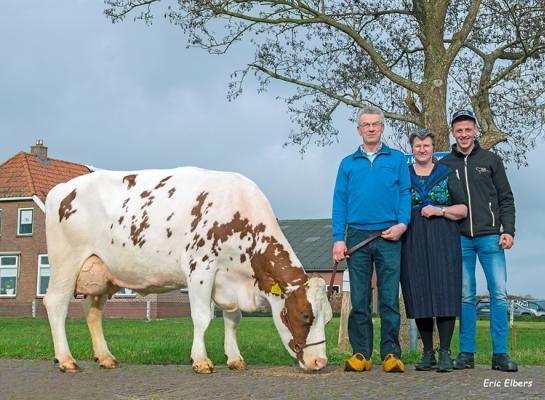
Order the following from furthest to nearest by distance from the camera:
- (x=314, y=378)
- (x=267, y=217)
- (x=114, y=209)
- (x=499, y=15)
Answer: (x=499, y=15), (x=114, y=209), (x=267, y=217), (x=314, y=378)

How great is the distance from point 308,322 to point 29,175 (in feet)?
137

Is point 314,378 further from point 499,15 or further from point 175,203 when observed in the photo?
point 499,15

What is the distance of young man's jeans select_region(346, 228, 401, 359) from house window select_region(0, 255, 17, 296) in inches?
1678

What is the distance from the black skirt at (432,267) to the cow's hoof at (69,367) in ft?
12.6

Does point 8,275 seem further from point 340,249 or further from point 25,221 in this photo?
point 340,249

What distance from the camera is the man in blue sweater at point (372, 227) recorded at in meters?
8.72

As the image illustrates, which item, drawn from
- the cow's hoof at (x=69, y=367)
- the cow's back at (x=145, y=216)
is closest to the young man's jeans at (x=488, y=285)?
the cow's back at (x=145, y=216)

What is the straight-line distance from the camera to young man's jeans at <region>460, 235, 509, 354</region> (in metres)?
8.85

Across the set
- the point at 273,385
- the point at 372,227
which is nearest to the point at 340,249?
the point at 372,227

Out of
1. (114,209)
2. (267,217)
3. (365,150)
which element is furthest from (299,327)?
(114,209)

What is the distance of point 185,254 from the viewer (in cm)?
948

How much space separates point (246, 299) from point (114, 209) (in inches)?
82.7

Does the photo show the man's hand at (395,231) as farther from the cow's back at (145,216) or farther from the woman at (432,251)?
the cow's back at (145,216)

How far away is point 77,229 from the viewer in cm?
1048
